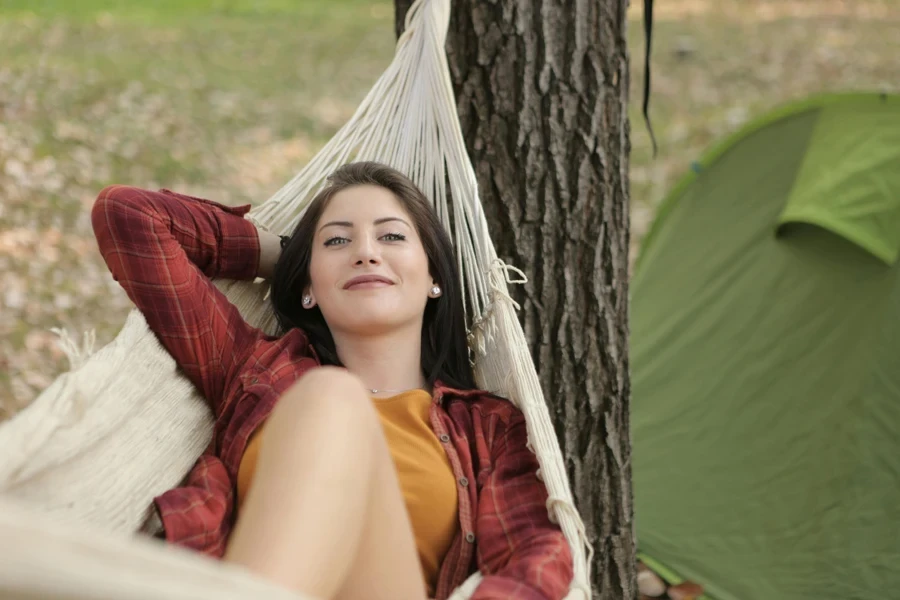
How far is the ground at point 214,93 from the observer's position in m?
4.00

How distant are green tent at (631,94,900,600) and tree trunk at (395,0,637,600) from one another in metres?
0.53

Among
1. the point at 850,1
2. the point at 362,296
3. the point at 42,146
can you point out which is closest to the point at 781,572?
the point at 362,296

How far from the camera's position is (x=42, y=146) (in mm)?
4898

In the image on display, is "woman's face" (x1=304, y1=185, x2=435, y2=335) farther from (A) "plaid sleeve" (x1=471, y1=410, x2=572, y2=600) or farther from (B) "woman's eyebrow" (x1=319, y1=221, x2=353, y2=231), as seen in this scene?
(A) "plaid sleeve" (x1=471, y1=410, x2=572, y2=600)

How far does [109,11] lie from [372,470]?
746cm

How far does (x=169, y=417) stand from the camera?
157 cm

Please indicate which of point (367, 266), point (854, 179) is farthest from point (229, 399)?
point (854, 179)

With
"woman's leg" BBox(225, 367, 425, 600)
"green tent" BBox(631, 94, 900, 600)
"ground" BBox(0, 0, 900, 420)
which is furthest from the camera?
"ground" BBox(0, 0, 900, 420)

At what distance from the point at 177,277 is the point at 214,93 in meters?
5.01

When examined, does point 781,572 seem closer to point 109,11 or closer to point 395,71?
point 395,71

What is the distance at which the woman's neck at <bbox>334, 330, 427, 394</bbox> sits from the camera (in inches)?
68.4

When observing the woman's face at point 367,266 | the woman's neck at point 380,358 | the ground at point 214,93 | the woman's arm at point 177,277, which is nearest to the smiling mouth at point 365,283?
the woman's face at point 367,266

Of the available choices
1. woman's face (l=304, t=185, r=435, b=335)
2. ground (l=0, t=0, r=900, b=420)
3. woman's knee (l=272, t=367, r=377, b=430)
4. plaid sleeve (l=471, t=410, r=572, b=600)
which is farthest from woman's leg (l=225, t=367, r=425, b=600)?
ground (l=0, t=0, r=900, b=420)

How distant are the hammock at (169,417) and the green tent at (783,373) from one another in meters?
0.89
